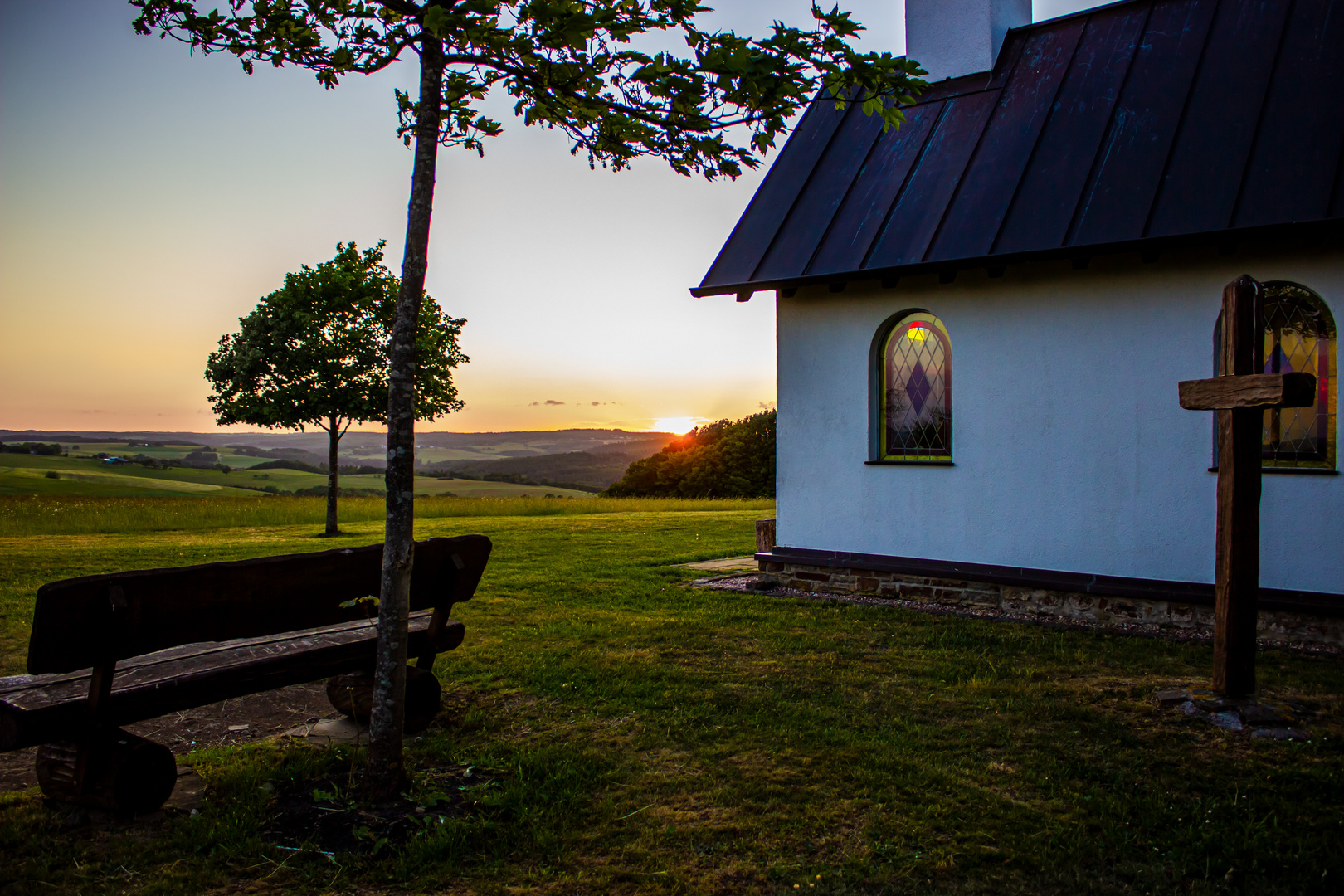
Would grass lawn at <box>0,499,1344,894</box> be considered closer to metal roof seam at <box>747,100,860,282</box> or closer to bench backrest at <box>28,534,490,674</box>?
bench backrest at <box>28,534,490,674</box>

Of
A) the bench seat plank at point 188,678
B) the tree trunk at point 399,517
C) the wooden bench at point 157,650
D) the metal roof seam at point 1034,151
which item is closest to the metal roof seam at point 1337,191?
the metal roof seam at point 1034,151

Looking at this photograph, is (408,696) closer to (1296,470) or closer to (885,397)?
(885,397)

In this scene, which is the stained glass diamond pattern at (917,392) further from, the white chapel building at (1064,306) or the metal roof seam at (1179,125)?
the metal roof seam at (1179,125)

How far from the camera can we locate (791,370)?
10008mm

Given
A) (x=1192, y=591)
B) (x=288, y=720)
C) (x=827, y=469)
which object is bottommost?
(x=288, y=720)

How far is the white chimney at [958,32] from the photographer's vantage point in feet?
34.6

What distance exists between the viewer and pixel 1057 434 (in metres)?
8.30

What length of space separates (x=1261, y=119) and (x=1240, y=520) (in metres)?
4.63

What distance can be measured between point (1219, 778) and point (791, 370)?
256 inches

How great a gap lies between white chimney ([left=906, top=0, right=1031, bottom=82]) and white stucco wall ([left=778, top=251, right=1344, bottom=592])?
143 inches

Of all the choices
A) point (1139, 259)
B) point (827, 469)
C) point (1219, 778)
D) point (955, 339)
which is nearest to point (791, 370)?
point (827, 469)

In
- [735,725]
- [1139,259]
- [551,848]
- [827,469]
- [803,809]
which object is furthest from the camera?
[827,469]

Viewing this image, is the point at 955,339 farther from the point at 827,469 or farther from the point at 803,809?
the point at 803,809

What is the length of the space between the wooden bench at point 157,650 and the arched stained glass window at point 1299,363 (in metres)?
7.28
